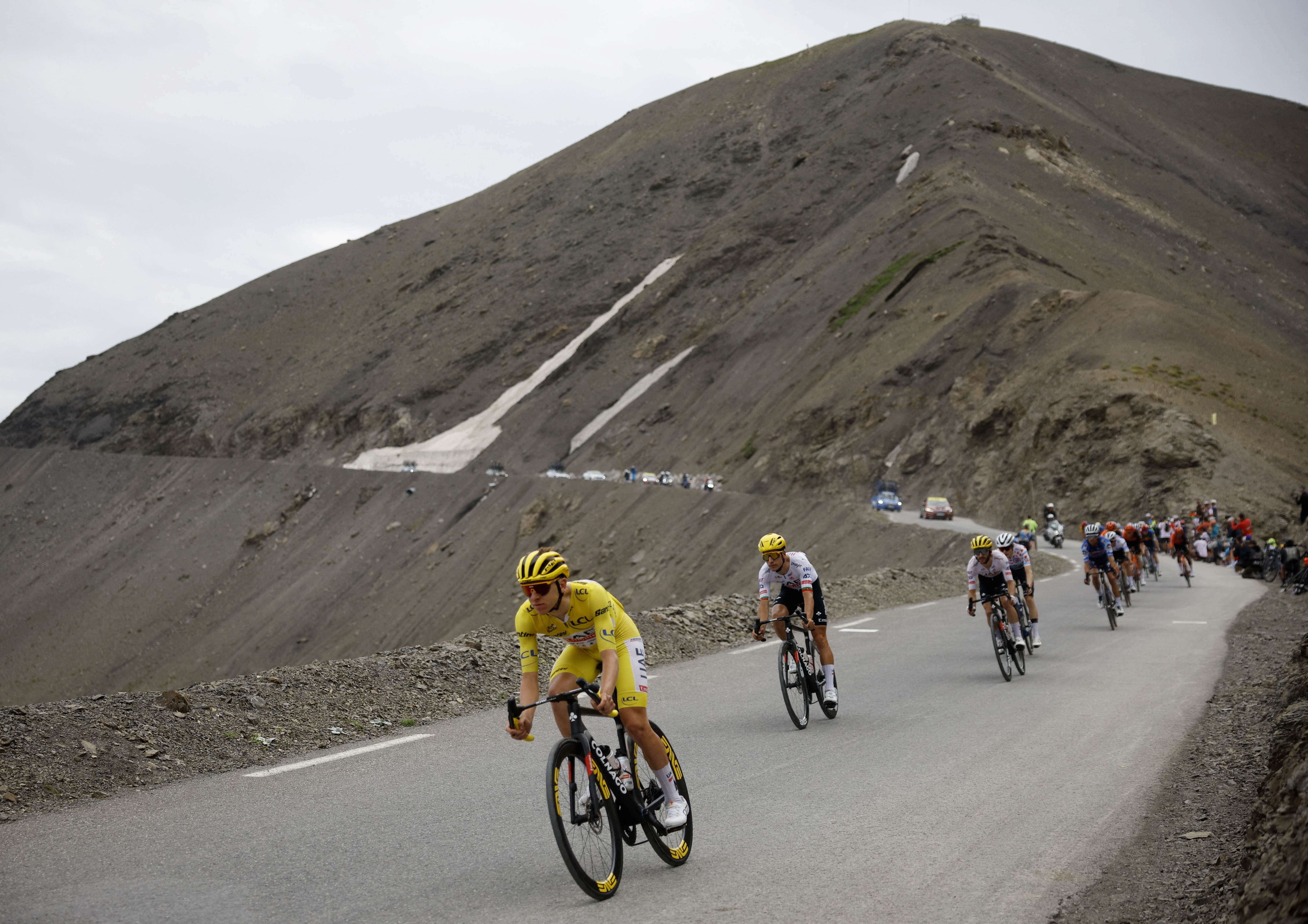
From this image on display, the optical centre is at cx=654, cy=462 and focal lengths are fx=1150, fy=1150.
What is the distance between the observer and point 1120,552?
20.6 meters

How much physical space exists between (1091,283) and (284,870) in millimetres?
63399

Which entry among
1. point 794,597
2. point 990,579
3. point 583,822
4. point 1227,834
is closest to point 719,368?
point 990,579

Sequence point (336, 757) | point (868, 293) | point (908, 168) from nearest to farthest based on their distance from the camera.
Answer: point (336, 757), point (868, 293), point (908, 168)

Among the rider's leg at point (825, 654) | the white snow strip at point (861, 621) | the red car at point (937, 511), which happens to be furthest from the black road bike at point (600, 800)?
the red car at point (937, 511)

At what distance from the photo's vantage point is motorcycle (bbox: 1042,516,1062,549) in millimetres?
41062

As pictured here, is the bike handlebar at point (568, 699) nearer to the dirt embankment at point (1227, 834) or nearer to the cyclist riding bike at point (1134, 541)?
the dirt embankment at point (1227, 834)

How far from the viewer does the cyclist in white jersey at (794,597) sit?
1045 cm

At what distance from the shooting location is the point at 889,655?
14938 mm

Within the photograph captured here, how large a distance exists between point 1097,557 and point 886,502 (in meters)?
29.6

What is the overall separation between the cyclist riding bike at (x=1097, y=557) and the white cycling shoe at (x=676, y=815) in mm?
14548

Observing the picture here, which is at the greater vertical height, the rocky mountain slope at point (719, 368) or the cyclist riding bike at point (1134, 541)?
the rocky mountain slope at point (719, 368)

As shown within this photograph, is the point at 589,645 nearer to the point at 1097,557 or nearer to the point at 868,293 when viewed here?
the point at 1097,557

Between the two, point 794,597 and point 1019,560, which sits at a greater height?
point 794,597

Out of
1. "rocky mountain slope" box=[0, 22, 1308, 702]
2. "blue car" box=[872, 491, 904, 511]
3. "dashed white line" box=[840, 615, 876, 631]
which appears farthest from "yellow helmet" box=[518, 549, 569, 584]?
"blue car" box=[872, 491, 904, 511]
